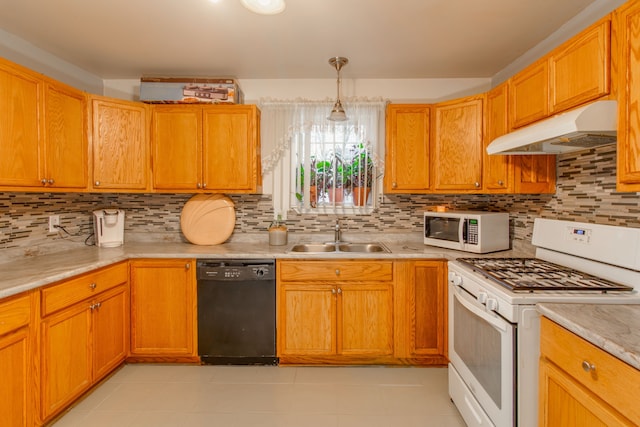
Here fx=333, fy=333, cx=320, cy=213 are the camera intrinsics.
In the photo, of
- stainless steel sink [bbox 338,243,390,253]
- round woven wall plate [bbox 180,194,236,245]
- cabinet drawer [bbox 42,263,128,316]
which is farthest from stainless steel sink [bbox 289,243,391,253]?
cabinet drawer [bbox 42,263,128,316]

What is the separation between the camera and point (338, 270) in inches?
96.4

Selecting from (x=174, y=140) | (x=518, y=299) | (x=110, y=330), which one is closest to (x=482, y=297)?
(x=518, y=299)

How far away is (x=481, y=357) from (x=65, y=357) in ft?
7.47

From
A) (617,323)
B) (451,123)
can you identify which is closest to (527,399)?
(617,323)

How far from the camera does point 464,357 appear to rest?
1.88 m

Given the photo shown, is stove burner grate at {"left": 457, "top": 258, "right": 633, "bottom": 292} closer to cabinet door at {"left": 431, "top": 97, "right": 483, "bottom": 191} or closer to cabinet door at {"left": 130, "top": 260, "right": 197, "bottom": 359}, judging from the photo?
cabinet door at {"left": 431, "top": 97, "right": 483, "bottom": 191}

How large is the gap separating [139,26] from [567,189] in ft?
9.61

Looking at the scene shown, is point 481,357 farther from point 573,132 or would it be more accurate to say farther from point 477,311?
point 573,132

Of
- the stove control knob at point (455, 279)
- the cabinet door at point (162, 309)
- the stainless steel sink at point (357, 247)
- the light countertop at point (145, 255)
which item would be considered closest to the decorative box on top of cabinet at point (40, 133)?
the light countertop at point (145, 255)

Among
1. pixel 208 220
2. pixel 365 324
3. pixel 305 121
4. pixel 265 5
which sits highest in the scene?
pixel 265 5

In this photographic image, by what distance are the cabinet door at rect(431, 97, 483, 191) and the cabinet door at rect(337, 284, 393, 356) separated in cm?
104

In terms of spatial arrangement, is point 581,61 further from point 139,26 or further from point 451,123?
point 139,26

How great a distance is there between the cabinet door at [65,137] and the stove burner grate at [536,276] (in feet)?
8.77

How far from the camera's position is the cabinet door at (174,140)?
106 inches
